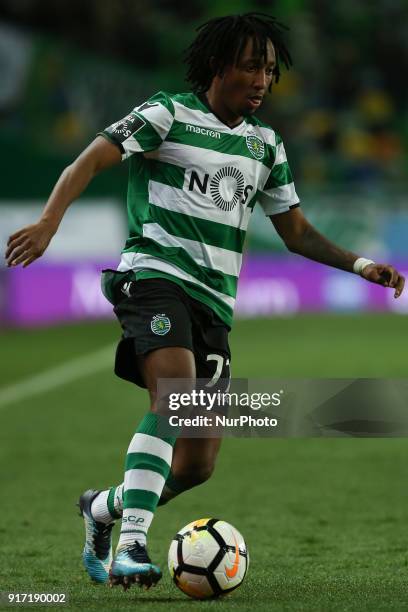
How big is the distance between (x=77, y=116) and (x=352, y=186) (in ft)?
16.0

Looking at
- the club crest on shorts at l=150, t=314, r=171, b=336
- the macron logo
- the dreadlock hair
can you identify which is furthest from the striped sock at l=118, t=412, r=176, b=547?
the dreadlock hair

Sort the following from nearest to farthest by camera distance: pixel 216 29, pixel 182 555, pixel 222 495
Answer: pixel 182 555
pixel 216 29
pixel 222 495

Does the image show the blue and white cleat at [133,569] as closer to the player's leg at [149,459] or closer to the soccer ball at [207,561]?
the player's leg at [149,459]

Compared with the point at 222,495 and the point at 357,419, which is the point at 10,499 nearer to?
the point at 222,495

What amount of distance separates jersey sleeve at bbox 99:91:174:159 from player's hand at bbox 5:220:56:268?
1.67 ft

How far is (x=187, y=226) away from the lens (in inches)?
192

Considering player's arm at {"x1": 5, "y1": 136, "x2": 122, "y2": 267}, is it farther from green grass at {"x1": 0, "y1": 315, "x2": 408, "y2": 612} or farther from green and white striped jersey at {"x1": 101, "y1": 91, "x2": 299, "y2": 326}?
green grass at {"x1": 0, "y1": 315, "x2": 408, "y2": 612}

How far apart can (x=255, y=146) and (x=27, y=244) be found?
1.16 m

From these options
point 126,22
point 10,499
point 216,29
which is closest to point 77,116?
point 126,22

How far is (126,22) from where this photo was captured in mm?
25328

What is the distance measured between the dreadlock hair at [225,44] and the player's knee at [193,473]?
146cm

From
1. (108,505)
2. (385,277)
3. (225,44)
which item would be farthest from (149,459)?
(225,44)

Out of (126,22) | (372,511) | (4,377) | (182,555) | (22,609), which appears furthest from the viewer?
(126,22)

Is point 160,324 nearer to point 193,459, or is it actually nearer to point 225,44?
point 193,459
